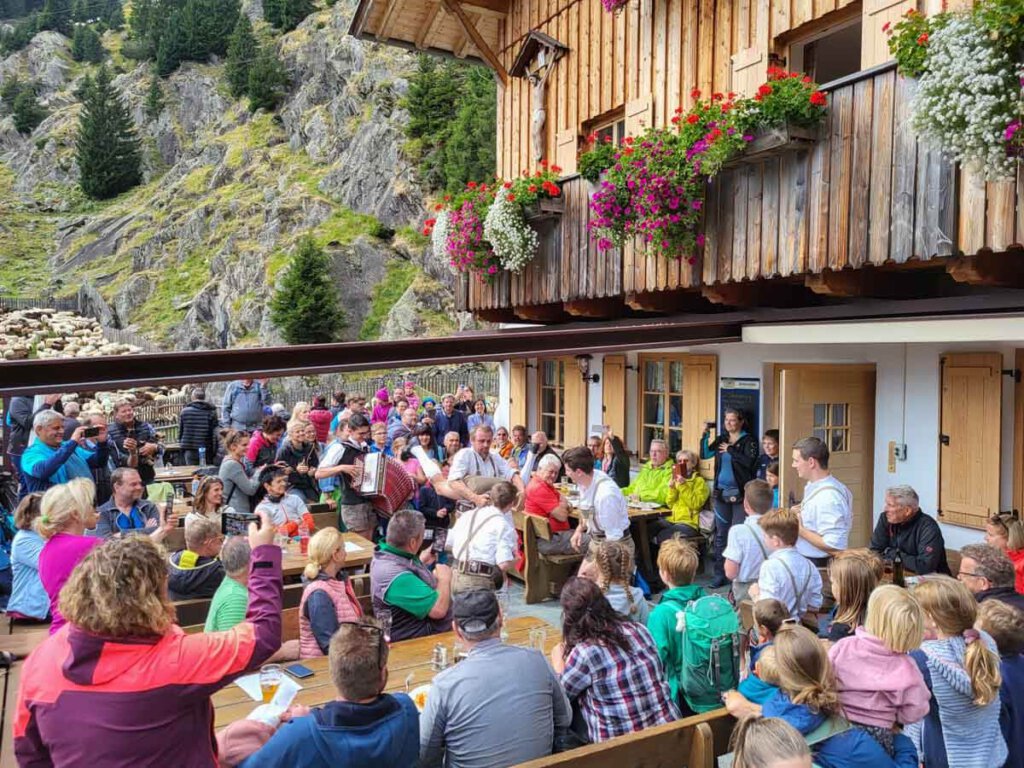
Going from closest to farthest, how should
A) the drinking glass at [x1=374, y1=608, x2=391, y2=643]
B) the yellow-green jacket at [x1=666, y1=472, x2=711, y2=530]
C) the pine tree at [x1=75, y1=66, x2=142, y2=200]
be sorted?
1. the drinking glass at [x1=374, y1=608, x2=391, y2=643]
2. the yellow-green jacket at [x1=666, y1=472, x2=711, y2=530]
3. the pine tree at [x1=75, y1=66, x2=142, y2=200]

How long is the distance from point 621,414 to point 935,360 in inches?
188

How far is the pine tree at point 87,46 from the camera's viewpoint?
273 ft

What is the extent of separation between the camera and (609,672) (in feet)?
11.8

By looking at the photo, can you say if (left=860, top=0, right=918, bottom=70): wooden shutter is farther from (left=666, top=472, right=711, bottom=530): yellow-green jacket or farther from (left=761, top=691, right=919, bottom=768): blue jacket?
(left=761, top=691, right=919, bottom=768): blue jacket

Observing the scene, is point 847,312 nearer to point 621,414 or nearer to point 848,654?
point 621,414

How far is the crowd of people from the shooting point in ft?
7.91

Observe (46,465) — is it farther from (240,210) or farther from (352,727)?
(240,210)

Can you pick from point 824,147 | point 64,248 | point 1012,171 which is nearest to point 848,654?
point 1012,171

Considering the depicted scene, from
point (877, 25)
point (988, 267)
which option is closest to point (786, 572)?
point (988, 267)

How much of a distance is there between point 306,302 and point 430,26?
2037 centimetres

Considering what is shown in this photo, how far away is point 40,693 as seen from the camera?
7.78 feet

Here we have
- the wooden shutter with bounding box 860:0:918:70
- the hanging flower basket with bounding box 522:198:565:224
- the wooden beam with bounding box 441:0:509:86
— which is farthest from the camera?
the wooden beam with bounding box 441:0:509:86

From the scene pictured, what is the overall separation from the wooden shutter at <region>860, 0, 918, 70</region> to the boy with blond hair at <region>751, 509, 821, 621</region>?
169 inches

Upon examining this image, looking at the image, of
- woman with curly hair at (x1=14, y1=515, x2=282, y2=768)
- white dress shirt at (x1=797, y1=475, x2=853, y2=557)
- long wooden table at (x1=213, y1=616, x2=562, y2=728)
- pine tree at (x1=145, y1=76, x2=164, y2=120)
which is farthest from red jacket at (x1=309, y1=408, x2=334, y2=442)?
pine tree at (x1=145, y1=76, x2=164, y2=120)
